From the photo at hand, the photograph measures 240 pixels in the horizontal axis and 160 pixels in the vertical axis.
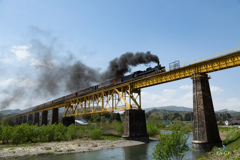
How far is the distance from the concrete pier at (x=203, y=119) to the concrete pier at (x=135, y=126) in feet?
47.9

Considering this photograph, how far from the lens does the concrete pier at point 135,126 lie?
37.2 m

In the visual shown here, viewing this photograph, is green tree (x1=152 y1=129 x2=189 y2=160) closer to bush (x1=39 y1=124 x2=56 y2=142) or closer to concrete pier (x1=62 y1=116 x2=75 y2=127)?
bush (x1=39 y1=124 x2=56 y2=142)

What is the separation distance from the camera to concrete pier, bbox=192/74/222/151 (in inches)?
938

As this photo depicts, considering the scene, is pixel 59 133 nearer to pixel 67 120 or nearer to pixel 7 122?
pixel 67 120

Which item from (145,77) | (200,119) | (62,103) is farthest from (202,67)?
(62,103)

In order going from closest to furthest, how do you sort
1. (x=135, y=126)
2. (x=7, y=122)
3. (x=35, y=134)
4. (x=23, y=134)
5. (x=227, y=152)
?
(x=227, y=152)
(x=23, y=134)
(x=35, y=134)
(x=135, y=126)
(x=7, y=122)

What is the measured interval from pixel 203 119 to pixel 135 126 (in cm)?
1638

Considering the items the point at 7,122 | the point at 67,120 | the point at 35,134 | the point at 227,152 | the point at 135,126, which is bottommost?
the point at 227,152

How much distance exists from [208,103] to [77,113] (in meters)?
39.3

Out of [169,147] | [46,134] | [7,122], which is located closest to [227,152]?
[169,147]

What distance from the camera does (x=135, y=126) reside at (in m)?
38.1

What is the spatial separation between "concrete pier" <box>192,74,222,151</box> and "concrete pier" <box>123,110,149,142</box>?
14.6m

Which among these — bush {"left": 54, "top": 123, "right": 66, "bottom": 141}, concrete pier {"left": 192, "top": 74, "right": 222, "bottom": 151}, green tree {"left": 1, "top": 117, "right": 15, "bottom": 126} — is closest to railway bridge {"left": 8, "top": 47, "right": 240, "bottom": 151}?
concrete pier {"left": 192, "top": 74, "right": 222, "bottom": 151}

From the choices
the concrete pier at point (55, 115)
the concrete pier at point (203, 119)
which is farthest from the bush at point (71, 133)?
the concrete pier at point (203, 119)
